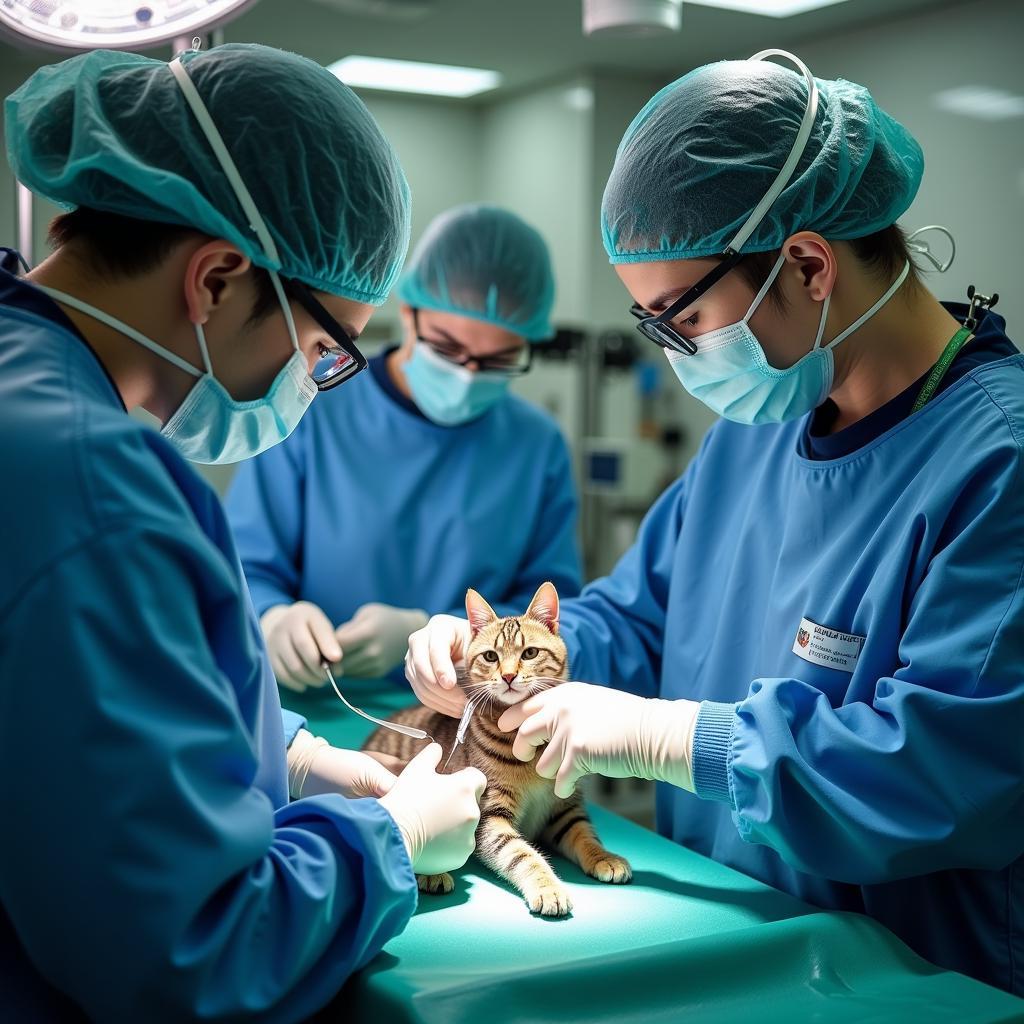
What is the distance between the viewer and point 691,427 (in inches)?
199

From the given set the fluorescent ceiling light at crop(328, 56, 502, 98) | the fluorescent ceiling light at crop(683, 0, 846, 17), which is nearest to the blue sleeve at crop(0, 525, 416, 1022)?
the fluorescent ceiling light at crop(683, 0, 846, 17)

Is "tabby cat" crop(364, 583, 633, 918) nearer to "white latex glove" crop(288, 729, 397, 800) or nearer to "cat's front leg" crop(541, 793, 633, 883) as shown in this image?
"cat's front leg" crop(541, 793, 633, 883)

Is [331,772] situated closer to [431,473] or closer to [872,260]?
[872,260]

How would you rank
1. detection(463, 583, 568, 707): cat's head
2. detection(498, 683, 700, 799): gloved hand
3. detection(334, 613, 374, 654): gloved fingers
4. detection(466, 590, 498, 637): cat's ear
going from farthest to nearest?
detection(334, 613, 374, 654): gloved fingers
detection(466, 590, 498, 637): cat's ear
detection(463, 583, 568, 707): cat's head
detection(498, 683, 700, 799): gloved hand

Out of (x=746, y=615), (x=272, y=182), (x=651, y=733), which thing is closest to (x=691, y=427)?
(x=746, y=615)

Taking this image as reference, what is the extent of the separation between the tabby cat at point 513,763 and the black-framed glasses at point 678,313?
45cm

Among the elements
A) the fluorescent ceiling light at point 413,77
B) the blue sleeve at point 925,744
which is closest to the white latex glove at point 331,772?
the blue sleeve at point 925,744

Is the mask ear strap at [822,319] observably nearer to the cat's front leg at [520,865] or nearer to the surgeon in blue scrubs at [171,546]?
the surgeon in blue scrubs at [171,546]

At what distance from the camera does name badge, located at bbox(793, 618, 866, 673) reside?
1368 mm

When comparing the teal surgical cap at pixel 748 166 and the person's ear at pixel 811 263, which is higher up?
the teal surgical cap at pixel 748 166

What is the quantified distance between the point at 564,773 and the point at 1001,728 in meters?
0.57

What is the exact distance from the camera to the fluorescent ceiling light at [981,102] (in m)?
3.31

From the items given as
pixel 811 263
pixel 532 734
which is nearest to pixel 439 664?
pixel 532 734

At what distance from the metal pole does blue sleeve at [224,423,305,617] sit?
672 mm
